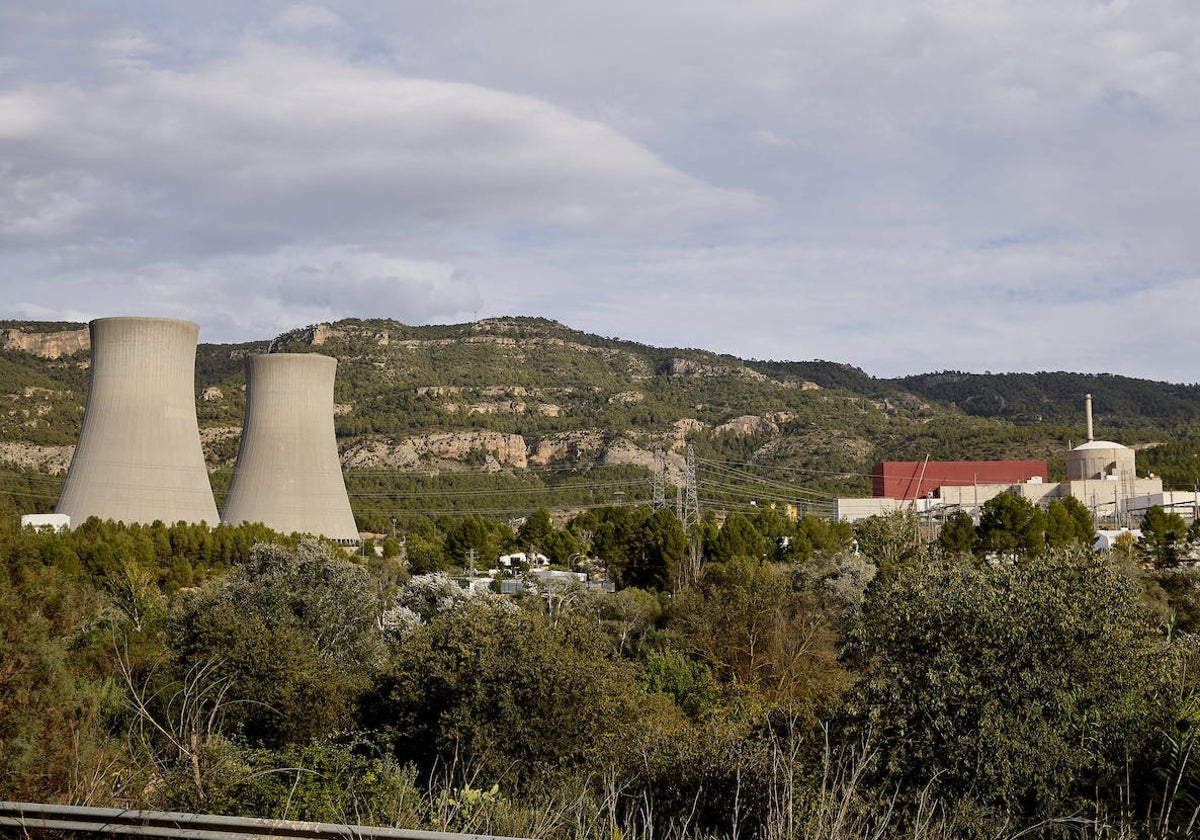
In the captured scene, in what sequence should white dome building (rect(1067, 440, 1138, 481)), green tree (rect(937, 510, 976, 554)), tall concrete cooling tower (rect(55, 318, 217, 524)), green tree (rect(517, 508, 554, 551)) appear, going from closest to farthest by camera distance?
tall concrete cooling tower (rect(55, 318, 217, 524))
green tree (rect(937, 510, 976, 554))
green tree (rect(517, 508, 554, 551))
white dome building (rect(1067, 440, 1138, 481))

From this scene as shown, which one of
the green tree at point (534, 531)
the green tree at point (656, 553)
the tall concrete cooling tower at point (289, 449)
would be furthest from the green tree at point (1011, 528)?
the tall concrete cooling tower at point (289, 449)

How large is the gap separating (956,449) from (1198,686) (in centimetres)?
6682

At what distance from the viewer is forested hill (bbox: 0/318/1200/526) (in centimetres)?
6806

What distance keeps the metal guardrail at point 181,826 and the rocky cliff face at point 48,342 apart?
7817cm

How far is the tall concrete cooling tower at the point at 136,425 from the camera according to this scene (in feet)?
88.2

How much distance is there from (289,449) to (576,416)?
2266 inches

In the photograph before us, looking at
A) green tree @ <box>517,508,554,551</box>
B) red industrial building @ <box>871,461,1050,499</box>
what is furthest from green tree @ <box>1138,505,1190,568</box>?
red industrial building @ <box>871,461,1050,499</box>

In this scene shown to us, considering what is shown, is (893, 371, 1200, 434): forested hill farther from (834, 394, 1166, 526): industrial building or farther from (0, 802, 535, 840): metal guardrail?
(0, 802, 535, 840): metal guardrail

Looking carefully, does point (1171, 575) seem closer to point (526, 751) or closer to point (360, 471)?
point (526, 751)

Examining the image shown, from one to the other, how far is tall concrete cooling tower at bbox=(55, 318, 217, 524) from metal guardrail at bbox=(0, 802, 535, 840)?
23314mm

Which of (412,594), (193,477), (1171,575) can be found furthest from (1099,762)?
(193,477)

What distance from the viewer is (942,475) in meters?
64.9

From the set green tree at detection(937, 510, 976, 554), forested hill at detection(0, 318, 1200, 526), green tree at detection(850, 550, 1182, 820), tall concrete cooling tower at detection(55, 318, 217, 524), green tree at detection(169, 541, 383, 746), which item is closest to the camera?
green tree at detection(850, 550, 1182, 820)

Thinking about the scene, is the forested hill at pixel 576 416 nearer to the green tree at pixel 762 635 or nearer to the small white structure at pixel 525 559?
the small white structure at pixel 525 559
